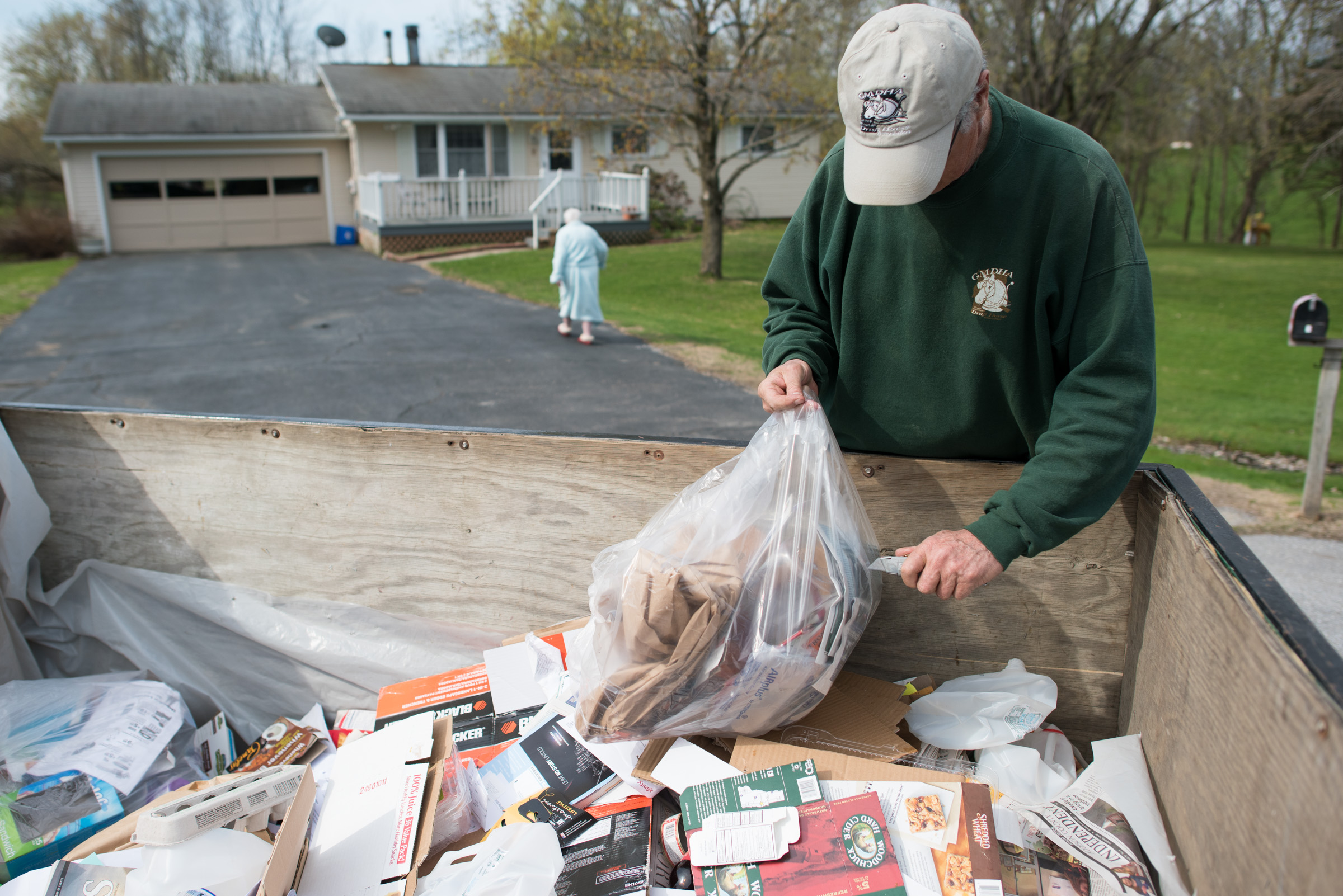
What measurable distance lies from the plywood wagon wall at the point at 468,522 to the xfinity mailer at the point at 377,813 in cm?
46

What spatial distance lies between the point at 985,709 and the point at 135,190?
2584 centimetres

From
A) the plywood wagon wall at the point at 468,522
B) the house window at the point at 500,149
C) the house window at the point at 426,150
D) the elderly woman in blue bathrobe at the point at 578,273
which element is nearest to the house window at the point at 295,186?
the house window at the point at 426,150

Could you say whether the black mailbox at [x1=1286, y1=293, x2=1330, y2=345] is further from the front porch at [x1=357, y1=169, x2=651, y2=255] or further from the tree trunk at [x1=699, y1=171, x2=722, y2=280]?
the front porch at [x1=357, y1=169, x2=651, y2=255]

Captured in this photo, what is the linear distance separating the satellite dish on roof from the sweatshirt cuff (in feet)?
99.2

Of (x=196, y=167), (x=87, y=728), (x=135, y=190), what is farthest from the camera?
(x=196, y=167)

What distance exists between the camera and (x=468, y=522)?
7.09ft

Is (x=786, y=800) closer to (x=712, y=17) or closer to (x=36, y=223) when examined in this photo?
(x=712, y=17)

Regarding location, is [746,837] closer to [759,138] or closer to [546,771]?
[546,771]

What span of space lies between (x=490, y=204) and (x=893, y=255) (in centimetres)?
1996

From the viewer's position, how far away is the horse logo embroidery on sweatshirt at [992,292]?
158 cm

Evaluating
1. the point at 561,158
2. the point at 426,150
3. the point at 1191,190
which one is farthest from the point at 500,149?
the point at 1191,190

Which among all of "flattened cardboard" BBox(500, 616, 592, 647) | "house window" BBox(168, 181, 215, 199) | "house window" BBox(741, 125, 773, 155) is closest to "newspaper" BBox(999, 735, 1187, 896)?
"flattened cardboard" BBox(500, 616, 592, 647)

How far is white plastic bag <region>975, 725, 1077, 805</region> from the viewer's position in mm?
1678

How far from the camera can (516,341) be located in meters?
10.6
